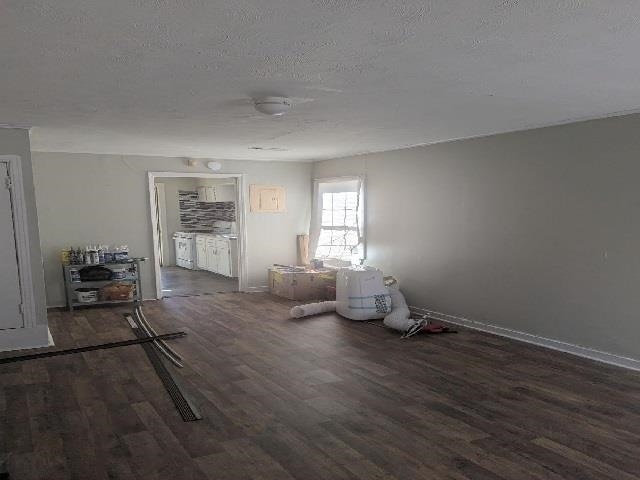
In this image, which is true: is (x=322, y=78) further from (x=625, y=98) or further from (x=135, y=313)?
(x=135, y=313)

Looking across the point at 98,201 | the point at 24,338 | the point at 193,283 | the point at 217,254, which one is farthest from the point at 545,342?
the point at 217,254

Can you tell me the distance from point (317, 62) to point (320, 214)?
5.71m

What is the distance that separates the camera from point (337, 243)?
26.0ft

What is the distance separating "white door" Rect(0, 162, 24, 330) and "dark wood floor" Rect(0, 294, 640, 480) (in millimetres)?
552

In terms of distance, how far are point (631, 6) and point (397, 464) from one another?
2.40 metres

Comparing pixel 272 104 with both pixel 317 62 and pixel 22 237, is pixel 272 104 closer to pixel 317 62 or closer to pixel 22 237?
pixel 317 62

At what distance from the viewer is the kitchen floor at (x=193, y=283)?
812 cm

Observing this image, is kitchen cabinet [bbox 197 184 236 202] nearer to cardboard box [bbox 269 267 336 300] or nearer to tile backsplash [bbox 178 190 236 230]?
tile backsplash [bbox 178 190 236 230]

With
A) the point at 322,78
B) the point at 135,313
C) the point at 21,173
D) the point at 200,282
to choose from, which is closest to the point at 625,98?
the point at 322,78

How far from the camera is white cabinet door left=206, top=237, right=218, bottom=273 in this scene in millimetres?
9633

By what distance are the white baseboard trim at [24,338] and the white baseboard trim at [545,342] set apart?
4.35 m

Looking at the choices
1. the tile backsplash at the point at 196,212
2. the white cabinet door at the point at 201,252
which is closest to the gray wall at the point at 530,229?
the white cabinet door at the point at 201,252

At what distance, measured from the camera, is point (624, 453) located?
2.77 m

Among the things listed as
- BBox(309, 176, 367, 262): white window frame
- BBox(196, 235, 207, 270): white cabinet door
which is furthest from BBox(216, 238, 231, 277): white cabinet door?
BBox(309, 176, 367, 262): white window frame
